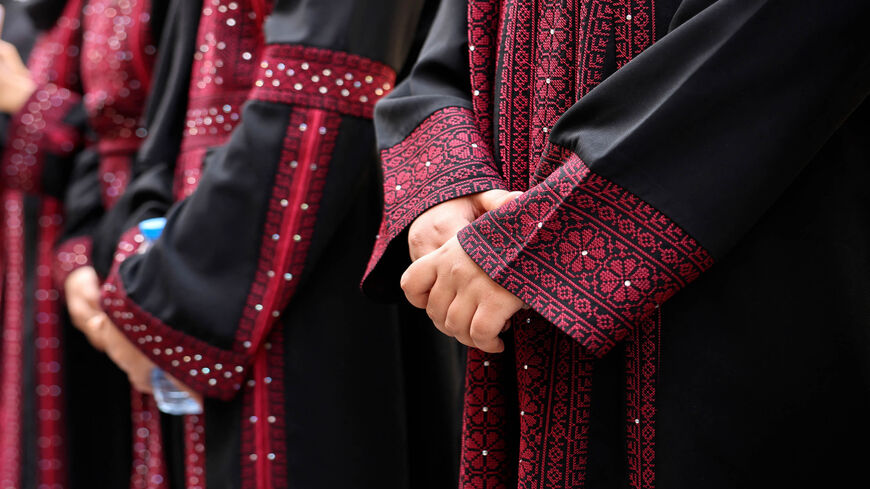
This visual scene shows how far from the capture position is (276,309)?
990mm

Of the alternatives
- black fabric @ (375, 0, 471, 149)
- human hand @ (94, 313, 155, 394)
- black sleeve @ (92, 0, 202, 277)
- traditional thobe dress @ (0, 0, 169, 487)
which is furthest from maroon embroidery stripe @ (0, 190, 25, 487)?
black fabric @ (375, 0, 471, 149)

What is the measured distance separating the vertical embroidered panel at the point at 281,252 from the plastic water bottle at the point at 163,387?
146 mm

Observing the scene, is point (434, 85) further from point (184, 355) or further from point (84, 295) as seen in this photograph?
point (84, 295)

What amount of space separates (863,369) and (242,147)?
0.69 metres

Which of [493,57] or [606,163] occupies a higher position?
[493,57]

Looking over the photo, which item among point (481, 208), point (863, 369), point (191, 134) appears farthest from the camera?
point (191, 134)

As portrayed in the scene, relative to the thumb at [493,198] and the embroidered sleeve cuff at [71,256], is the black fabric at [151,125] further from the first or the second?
the thumb at [493,198]

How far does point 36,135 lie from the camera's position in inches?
61.1

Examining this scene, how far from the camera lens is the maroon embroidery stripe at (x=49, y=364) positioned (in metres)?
1.57

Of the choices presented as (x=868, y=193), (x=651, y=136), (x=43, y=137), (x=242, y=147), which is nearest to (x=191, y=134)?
(x=242, y=147)

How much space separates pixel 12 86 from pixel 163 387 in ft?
2.57

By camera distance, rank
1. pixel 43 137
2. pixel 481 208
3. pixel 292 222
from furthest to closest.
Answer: pixel 43 137 < pixel 292 222 < pixel 481 208

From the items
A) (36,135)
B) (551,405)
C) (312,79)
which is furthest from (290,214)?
(36,135)

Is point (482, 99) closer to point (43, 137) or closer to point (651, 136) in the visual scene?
point (651, 136)
